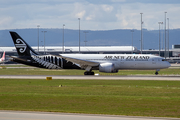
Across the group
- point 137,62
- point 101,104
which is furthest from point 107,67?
point 101,104

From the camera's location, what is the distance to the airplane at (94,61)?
5794 cm

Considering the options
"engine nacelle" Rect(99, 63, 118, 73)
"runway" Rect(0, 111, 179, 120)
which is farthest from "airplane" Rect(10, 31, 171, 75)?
"runway" Rect(0, 111, 179, 120)

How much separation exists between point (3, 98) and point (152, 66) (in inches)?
1364

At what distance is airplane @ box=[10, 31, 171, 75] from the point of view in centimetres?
5794

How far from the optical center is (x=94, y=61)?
59.2m

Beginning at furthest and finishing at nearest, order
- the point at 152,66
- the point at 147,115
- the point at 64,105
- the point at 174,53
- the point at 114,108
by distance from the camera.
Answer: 1. the point at 174,53
2. the point at 152,66
3. the point at 64,105
4. the point at 114,108
5. the point at 147,115

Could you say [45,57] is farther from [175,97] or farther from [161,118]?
[161,118]

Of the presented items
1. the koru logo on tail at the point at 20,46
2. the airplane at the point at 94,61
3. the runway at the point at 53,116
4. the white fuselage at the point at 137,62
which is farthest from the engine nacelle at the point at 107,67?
the runway at the point at 53,116

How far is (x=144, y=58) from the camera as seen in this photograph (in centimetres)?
5828

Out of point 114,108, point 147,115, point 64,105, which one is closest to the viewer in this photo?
point 147,115

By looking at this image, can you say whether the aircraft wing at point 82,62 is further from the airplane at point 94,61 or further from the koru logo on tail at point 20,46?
the koru logo on tail at point 20,46

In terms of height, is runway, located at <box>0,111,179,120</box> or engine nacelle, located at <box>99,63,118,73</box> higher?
engine nacelle, located at <box>99,63,118,73</box>

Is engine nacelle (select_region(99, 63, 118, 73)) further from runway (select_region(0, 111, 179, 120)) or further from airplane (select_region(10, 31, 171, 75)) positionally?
runway (select_region(0, 111, 179, 120))

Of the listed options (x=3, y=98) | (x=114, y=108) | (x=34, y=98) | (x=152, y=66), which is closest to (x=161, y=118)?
(x=114, y=108)
